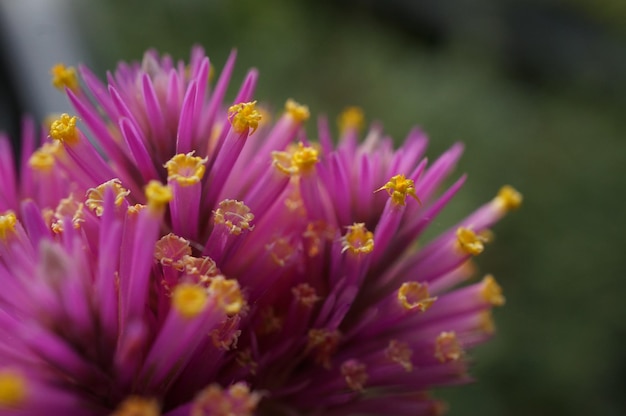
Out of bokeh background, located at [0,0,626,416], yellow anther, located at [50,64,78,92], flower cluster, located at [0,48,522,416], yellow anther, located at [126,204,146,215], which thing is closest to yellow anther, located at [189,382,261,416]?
flower cluster, located at [0,48,522,416]

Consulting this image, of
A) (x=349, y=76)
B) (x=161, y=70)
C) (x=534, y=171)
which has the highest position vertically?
(x=161, y=70)

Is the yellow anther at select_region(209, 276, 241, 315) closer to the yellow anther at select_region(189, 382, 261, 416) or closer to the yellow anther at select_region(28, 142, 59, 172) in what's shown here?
the yellow anther at select_region(189, 382, 261, 416)

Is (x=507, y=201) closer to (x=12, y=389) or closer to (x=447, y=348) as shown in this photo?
(x=447, y=348)

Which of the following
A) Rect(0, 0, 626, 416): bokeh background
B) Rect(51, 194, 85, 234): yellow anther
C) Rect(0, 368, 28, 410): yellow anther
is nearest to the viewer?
Rect(0, 368, 28, 410): yellow anther

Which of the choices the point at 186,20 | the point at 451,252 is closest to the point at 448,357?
the point at 451,252

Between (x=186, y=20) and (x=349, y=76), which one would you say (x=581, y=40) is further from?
(x=186, y=20)

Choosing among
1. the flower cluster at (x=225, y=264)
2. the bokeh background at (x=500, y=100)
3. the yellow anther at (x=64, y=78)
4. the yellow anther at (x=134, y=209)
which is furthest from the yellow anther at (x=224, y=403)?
the bokeh background at (x=500, y=100)
